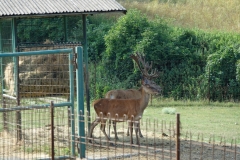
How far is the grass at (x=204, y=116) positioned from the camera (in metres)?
14.3

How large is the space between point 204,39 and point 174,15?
761 centimetres

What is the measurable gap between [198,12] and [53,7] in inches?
676

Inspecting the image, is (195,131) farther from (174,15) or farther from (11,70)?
(174,15)

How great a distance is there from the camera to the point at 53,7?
486 inches

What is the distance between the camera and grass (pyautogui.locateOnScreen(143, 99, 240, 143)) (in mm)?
14288

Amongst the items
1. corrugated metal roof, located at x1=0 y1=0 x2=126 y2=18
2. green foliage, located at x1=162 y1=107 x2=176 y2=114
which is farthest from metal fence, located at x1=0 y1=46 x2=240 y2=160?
green foliage, located at x1=162 y1=107 x2=176 y2=114

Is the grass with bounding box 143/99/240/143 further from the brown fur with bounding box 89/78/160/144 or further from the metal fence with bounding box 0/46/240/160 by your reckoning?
the brown fur with bounding box 89/78/160/144

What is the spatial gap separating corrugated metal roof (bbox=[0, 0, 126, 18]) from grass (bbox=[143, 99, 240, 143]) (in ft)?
12.2

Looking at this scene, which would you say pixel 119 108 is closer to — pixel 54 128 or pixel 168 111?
pixel 54 128

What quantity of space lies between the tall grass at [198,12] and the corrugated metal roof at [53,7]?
13804 millimetres

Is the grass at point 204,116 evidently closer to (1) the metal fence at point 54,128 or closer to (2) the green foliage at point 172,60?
(2) the green foliage at point 172,60

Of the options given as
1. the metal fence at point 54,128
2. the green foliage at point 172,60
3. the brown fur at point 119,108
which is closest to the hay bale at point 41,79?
the metal fence at point 54,128

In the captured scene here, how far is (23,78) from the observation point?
12234 millimetres

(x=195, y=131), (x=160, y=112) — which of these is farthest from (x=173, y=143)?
(x=160, y=112)
